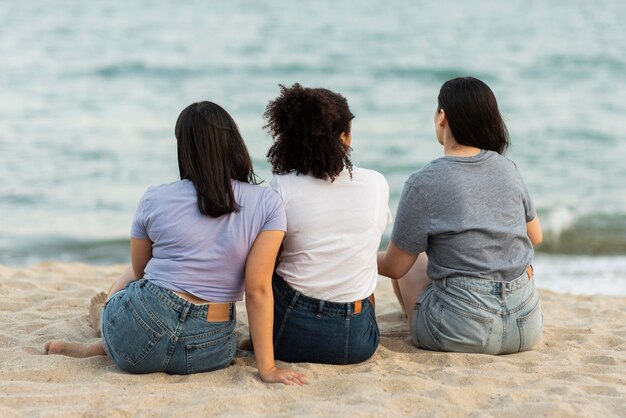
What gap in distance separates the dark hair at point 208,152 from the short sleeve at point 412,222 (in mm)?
789

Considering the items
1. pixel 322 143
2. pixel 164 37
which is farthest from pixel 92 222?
pixel 164 37

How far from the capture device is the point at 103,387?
3.19 m

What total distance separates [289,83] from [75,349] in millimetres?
13049

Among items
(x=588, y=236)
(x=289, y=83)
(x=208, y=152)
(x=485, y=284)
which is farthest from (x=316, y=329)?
(x=289, y=83)

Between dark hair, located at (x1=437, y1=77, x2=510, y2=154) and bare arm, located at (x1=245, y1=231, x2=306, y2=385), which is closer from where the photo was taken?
bare arm, located at (x1=245, y1=231, x2=306, y2=385)

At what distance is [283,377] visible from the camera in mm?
3217

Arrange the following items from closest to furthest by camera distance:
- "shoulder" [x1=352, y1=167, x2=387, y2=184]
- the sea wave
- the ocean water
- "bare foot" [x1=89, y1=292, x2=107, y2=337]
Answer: "shoulder" [x1=352, y1=167, x2=387, y2=184] → "bare foot" [x1=89, y1=292, x2=107, y2=337] → the sea wave → the ocean water

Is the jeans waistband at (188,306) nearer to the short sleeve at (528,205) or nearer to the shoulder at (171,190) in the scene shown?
the shoulder at (171,190)

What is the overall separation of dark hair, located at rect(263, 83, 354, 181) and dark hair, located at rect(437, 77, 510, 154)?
0.50m

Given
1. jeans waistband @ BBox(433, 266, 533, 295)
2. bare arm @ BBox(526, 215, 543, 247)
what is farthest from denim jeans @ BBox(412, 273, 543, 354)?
bare arm @ BBox(526, 215, 543, 247)

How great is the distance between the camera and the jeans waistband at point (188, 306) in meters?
3.22

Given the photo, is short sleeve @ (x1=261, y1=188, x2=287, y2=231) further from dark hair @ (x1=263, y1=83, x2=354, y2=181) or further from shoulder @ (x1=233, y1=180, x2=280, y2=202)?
dark hair @ (x1=263, y1=83, x2=354, y2=181)

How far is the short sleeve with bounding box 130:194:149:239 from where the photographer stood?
10.6 feet

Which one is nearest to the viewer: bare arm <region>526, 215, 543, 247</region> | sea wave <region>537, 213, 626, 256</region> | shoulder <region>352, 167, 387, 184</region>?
shoulder <region>352, 167, 387, 184</region>
